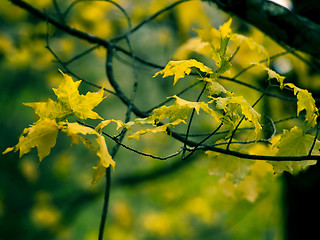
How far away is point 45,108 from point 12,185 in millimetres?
5191

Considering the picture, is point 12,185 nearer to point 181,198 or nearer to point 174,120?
point 181,198

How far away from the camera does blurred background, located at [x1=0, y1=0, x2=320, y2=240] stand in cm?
224

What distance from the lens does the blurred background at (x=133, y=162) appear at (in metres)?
2.24

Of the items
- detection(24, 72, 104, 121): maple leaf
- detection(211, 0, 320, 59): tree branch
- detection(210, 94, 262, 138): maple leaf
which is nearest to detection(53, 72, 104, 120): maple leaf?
detection(24, 72, 104, 121): maple leaf

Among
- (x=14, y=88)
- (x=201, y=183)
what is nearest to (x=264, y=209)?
(x=201, y=183)

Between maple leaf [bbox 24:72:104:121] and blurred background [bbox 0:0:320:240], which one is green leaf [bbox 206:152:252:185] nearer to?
blurred background [bbox 0:0:320:240]

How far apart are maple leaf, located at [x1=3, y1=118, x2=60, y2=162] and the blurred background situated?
635mm

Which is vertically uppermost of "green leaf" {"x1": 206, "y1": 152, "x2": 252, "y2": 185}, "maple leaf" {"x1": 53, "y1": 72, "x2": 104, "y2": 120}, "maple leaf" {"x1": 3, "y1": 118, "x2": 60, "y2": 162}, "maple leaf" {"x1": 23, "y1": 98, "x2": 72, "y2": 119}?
"maple leaf" {"x1": 53, "y1": 72, "x2": 104, "y2": 120}

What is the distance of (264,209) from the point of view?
128 inches

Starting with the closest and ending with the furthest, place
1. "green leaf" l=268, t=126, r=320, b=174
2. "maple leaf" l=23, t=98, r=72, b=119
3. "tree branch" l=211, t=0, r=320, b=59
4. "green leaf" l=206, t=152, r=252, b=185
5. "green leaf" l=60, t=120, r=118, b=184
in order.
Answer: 1. "green leaf" l=60, t=120, r=118, b=184
2. "maple leaf" l=23, t=98, r=72, b=119
3. "green leaf" l=268, t=126, r=320, b=174
4. "green leaf" l=206, t=152, r=252, b=185
5. "tree branch" l=211, t=0, r=320, b=59

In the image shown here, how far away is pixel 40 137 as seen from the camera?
75 cm

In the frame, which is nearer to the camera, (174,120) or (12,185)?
(174,120)

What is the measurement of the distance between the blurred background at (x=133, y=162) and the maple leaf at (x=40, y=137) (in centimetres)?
64

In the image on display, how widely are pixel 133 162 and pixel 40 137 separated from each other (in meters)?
5.29
